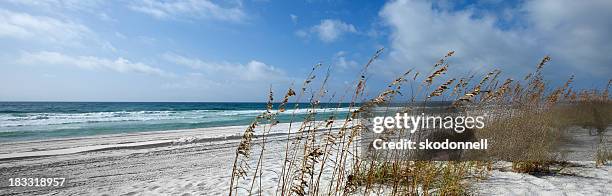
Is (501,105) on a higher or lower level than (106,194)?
higher

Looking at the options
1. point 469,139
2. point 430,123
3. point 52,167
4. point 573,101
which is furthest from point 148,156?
point 573,101

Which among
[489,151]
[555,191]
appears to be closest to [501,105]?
[489,151]

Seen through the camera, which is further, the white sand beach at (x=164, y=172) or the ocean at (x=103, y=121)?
the ocean at (x=103, y=121)

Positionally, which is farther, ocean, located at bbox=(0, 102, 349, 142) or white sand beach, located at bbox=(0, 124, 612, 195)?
ocean, located at bbox=(0, 102, 349, 142)

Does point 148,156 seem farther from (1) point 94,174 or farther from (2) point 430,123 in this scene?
(2) point 430,123

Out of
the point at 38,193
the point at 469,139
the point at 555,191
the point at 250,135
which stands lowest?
the point at 38,193

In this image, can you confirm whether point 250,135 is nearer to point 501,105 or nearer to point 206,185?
point 206,185

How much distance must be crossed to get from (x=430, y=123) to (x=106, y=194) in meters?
6.10

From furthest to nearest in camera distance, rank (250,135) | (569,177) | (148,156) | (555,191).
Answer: (148,156)
(569,177)
(555,191)
(250,135)

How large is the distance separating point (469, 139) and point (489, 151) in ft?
1.99

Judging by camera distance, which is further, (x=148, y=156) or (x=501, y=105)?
(x=148, y=156)

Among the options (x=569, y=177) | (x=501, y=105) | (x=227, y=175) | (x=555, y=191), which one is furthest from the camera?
(x=227, y=175)

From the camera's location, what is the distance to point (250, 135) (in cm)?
271

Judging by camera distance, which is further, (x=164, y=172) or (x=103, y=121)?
(x=103, y=121)
